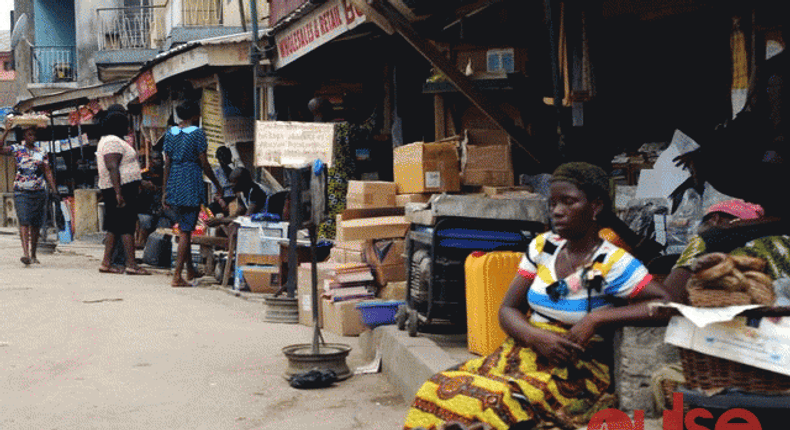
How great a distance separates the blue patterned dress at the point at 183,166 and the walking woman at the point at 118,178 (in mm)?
773

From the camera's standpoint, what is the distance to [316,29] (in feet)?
37.0

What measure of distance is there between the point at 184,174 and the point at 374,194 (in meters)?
3.60

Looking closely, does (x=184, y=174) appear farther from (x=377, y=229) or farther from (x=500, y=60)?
(x=500, y=60)

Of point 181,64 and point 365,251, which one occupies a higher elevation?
point 181,64

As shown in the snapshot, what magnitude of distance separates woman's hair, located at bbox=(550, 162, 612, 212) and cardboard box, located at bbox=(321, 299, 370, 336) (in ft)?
13.1

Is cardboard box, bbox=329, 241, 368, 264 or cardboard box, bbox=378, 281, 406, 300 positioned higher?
cardboard box, bbox=329, 241, 368, 264

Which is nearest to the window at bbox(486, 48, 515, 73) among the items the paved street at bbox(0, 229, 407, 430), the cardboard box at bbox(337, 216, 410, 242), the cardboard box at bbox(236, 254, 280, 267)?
the cardboard box at bbox(337, 216, 410, 242)

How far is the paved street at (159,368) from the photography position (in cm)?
590

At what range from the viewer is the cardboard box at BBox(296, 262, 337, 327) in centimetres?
881

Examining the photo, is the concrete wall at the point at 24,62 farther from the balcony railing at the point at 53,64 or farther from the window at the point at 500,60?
the window at the point at 500,60

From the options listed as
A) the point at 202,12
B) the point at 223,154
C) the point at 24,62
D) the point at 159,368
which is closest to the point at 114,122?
the point at 223,154

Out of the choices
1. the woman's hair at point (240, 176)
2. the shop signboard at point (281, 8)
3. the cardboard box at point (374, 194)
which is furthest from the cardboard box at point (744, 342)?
the shop signboard at point (281, 8)

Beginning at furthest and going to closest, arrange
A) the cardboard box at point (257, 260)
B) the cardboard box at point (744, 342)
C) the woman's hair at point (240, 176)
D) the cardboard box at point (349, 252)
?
the woman's hair at point (240, 176) < the cardboard box at point (257, 260) < the cardboard box at point (349, 252) < the cardboard box at point (744, 342)

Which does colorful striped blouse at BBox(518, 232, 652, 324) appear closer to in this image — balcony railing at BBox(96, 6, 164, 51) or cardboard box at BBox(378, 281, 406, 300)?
cardboard box at BBox(378, 281, 406, 300)
